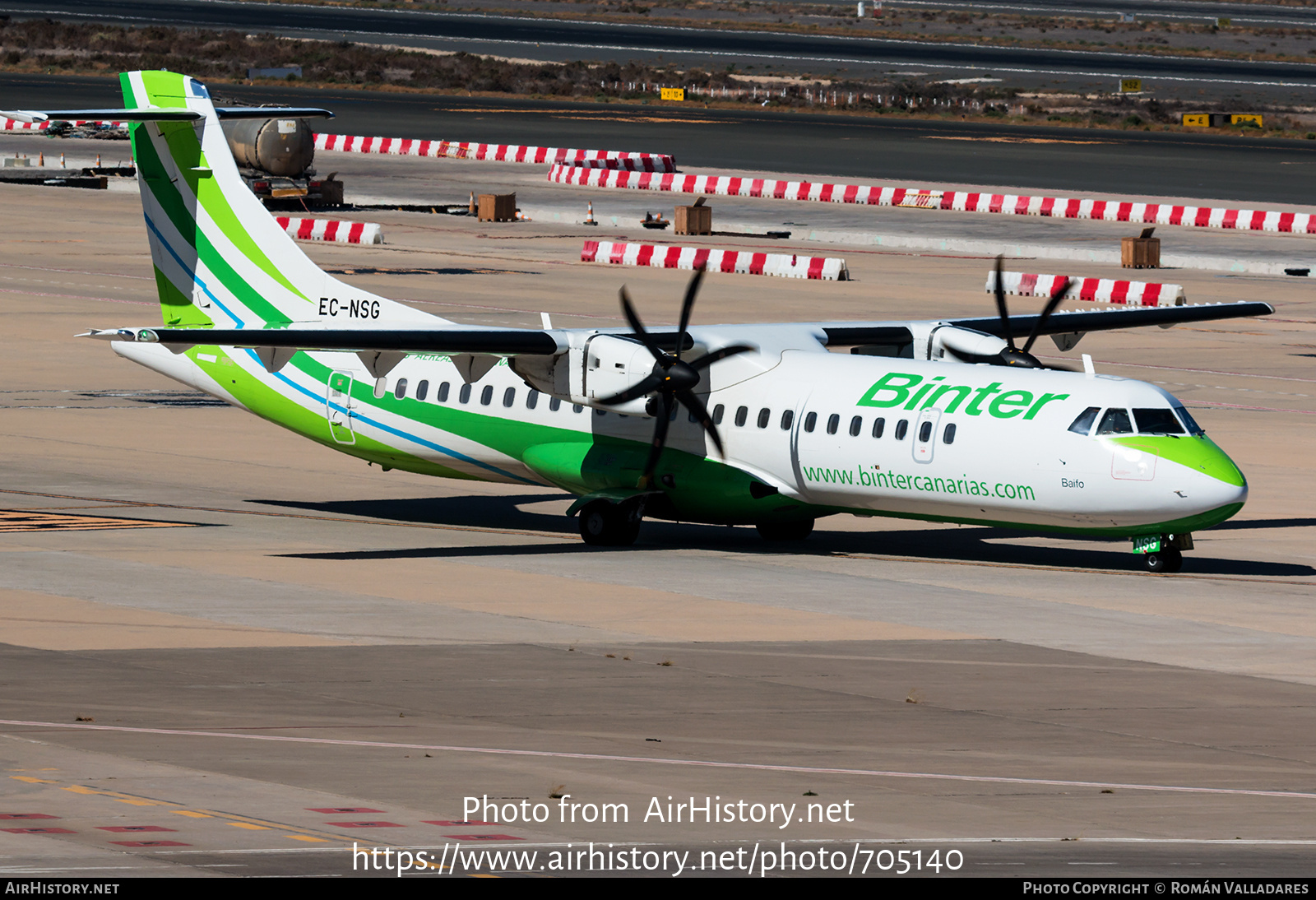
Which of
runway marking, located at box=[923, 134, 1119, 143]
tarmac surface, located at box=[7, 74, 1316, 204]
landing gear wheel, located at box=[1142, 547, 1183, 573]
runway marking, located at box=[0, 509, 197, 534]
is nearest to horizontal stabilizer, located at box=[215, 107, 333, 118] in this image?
runway marking, located at box=[0, 509, 197, 534]

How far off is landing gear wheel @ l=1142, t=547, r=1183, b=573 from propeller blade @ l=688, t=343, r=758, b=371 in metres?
6.34

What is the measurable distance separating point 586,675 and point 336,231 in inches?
2140

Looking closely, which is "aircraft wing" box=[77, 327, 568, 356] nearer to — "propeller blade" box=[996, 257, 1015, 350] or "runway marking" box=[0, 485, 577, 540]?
"runway marking" box=[0, 485, 577, 540]

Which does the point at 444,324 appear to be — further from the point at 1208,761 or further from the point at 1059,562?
the point at 1208,761

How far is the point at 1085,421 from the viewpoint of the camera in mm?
27828

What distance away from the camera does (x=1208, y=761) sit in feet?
60.9

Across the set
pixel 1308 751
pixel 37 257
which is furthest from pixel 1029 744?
pixel 37 257

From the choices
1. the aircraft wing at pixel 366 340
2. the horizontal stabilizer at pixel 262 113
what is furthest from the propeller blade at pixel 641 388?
the horizontal stabilizer at pixel 262 113

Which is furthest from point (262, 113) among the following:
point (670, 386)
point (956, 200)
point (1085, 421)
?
point (956, 200)

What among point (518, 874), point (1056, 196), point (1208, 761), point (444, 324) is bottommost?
point (518, 874)

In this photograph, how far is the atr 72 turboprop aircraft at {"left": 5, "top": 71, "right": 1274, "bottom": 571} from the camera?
2792cm

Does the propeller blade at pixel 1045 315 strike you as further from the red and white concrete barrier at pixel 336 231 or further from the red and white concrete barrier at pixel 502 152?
the red and white concrete barrier at pixel 502 152

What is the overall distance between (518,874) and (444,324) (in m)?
20.4

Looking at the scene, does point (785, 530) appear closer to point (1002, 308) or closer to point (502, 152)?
point (1002, 308)
